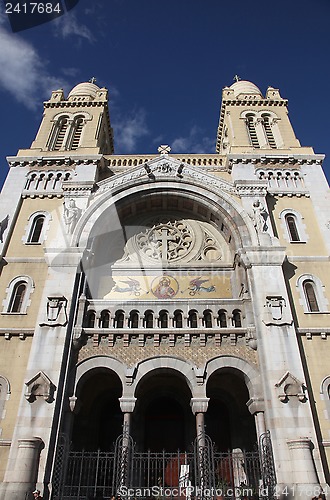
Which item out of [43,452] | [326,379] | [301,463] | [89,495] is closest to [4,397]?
[43,452]

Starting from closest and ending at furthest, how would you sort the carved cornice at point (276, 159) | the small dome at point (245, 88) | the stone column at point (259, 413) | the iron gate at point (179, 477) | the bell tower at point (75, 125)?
1. the iron gate at point (179, 477)
2. the stone column at point (259, 413)
3. the carved cornice at point (276, 159)
4. the bell tower at point (75, 125)
5. the small dome at point (245, 88)

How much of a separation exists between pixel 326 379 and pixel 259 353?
8.87ft

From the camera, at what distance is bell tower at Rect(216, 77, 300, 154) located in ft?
82.3

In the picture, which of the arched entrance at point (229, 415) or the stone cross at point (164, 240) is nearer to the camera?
the arched entrance at point (229, 415)

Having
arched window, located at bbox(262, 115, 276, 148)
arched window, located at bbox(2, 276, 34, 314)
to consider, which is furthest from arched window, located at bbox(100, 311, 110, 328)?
arched window, located at bbox(262, 115, 276, 148)

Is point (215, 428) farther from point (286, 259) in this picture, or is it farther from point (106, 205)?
point (106, 205)

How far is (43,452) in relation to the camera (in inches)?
529

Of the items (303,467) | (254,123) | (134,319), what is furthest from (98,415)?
(254,123)

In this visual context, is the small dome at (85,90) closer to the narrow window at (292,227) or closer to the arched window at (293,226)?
the arched window at (293,226)

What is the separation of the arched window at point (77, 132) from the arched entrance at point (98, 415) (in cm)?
1516

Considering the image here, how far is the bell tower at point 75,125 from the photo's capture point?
24.8 metres

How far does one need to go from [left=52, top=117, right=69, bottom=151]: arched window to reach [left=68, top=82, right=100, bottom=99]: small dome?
3633 mm

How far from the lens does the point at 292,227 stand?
67.6 ft

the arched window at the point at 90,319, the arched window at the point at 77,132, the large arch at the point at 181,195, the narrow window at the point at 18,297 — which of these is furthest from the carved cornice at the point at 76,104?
the arched window at the point at 90,319
